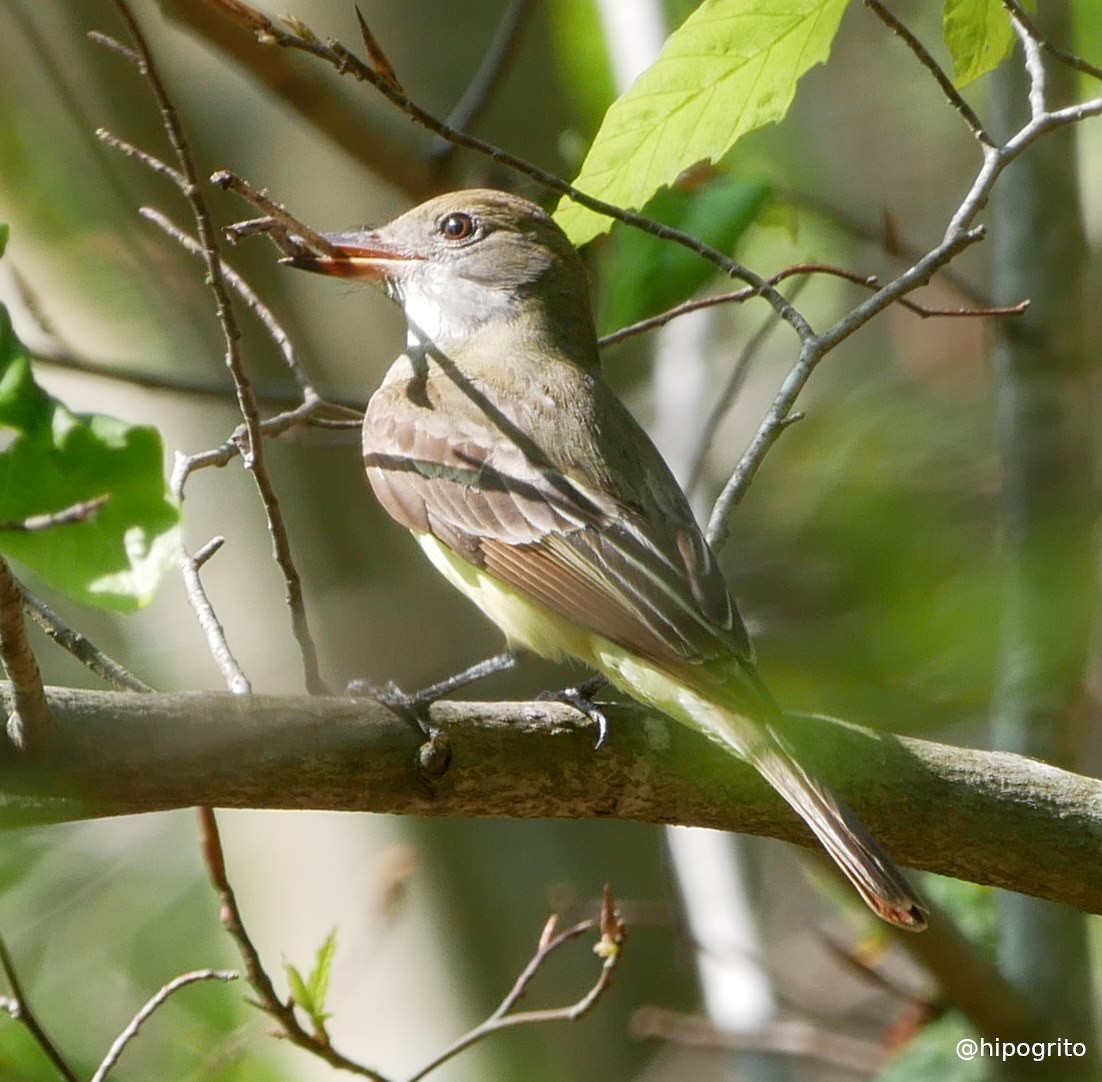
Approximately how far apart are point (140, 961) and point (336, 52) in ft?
19.5

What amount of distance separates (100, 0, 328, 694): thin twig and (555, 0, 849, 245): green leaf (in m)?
0.87

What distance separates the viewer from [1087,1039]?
4.67 m

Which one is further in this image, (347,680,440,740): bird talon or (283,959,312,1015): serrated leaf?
(283,959,312,1015): serrated leaf

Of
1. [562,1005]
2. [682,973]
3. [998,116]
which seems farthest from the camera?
[682,973]

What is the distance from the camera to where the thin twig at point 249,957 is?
3.07 meters

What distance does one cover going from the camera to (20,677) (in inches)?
90.4

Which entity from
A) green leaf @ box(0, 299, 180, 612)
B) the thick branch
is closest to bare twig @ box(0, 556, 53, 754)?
the thick branch

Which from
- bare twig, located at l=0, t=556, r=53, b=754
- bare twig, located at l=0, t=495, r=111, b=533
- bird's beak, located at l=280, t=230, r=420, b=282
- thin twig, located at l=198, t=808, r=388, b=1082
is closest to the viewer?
bare twig, located at l=0, t=495, r=111, b=533

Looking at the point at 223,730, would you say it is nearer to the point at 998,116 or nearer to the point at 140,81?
the point at 140,81

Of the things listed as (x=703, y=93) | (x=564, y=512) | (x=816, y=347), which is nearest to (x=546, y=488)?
(x=564, y=512)

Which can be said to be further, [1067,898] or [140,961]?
[140,961]

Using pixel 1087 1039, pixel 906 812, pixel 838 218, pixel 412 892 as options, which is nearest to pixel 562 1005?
pixel 412 892

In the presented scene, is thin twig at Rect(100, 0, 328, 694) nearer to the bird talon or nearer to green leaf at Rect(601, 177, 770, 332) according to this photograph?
the bird talon

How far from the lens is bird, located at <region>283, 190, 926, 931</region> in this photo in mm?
3289
